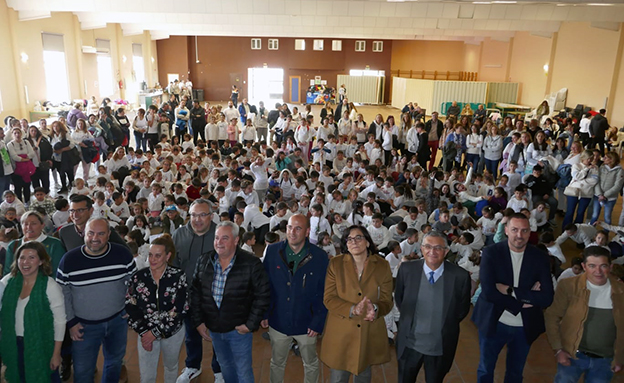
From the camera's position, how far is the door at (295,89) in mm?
32031

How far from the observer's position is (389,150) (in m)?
11.2

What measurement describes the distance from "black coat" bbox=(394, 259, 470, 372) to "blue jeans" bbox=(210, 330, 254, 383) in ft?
3.56

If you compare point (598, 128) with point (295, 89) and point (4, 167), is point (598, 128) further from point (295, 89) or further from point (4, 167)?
point (295, 89)

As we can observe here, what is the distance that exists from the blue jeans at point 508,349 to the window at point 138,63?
78.7 ft

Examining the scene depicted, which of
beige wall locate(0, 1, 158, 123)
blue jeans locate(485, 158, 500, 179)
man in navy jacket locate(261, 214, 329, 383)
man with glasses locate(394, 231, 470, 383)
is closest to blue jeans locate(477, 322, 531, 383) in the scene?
man with glasses locate(394, 231, 470, 383)

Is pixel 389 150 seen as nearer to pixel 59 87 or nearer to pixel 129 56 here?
pixel 59 87

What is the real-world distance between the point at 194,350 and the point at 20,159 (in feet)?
19.6

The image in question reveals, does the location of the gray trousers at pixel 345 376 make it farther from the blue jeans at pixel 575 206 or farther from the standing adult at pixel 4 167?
the standing adult at pixel 4 167

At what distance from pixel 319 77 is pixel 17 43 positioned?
21174 millimetres

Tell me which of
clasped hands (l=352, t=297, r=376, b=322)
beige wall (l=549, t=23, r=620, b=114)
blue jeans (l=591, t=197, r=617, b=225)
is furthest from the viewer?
beige wall (l=549, t=23, r=620, b=114)

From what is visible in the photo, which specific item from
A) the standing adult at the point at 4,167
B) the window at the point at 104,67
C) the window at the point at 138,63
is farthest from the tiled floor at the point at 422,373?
the window at the point at 138,63

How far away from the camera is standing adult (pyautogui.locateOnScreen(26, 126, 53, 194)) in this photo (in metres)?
8.73

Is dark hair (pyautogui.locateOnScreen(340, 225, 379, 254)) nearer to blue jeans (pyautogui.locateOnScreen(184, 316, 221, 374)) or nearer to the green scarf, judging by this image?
blue jeans (pyautogui.locateOnScreen(184, 316, 221, 374))

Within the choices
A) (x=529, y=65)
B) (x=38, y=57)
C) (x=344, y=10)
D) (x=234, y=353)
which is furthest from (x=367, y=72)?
(x=234, y=353)
